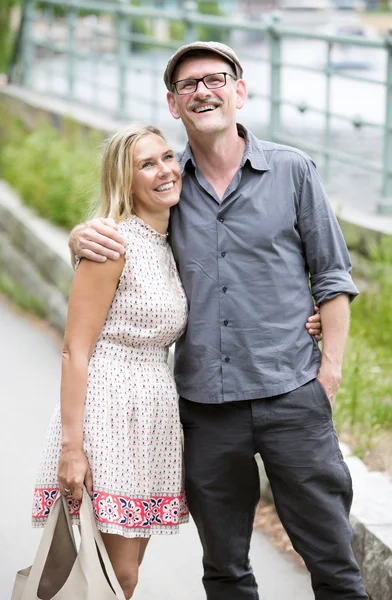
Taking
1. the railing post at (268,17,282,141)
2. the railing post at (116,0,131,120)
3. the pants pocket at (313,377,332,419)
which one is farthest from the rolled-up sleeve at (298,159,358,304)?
the railing post at (116,0,131,120)

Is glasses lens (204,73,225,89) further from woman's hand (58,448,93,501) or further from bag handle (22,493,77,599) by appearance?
bag handle (22,493,77,599)

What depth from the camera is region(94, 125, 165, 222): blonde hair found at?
347 centimetres

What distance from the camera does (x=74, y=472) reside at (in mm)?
3355

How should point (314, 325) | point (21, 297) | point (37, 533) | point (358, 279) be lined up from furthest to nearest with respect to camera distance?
point (21, 297), point (358, 279), point (37, 533), point (314, 325)

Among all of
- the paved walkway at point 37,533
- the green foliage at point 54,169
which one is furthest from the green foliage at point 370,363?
the green foliage at point 54,169

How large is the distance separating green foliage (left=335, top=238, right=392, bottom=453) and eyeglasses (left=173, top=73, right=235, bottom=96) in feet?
7.48

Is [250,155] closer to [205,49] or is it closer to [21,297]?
[205,49]

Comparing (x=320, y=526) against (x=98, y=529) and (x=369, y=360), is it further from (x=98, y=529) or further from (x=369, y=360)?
(x=369, y=360)

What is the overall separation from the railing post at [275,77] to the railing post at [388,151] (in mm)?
1433

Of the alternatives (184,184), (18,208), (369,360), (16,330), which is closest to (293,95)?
(18,208)

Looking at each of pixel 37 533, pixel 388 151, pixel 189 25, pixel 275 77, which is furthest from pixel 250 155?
pixel 189 25

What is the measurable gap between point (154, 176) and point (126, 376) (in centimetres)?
64

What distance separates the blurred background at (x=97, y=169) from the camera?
19.4 feet

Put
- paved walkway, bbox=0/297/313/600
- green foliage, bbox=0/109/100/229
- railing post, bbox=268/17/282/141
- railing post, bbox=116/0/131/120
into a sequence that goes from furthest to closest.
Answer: railing post, bbox=116/0/131/120, green foliage, bbox=0/109/100/229, railing post, bbox=268/17/282/141, paved walkway, bbox=0/297/313/600
